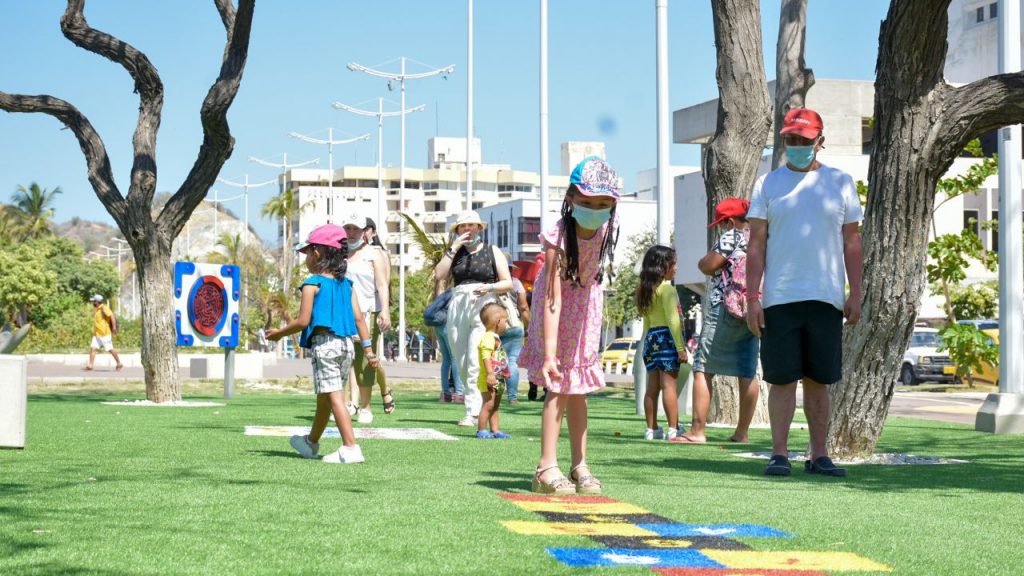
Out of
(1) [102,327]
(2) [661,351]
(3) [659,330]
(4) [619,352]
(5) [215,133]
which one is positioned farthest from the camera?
(4) [619,352]

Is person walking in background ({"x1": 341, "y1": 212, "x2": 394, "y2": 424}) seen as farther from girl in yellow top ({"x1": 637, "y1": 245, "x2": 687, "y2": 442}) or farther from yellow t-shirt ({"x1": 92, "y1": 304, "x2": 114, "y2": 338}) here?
yellow t-shirt ({"x1": 92, "y1": 304, "x2": 114, "y2": 338})

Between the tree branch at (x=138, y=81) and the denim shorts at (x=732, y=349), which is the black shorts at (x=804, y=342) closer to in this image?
the denim shorts at (x=732, y=349)

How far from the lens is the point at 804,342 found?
8398mm

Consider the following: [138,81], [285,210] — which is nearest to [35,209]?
[285,210]

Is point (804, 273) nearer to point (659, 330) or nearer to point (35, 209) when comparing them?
point (659, 330)

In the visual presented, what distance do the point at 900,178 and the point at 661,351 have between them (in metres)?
2.95

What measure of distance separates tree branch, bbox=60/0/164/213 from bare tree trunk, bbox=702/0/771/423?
21.5 feet

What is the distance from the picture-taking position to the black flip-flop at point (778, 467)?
8359mm

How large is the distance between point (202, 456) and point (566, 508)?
3350 millimetres

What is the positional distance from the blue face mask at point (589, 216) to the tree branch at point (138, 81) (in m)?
10.1

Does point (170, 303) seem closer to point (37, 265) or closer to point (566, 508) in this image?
point (566, 508)

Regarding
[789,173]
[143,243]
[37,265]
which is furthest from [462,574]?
[37,265]

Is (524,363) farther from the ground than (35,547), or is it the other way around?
(524,363)

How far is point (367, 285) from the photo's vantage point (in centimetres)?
1412
